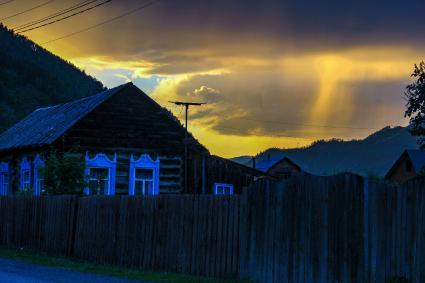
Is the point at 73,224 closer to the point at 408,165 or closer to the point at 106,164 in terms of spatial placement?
the point at 106,164

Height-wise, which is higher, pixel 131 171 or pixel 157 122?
pixel 157 122

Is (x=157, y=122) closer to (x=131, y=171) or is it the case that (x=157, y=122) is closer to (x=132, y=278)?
(x=131, y=171)

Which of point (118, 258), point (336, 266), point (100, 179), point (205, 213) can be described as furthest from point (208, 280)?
point (100, 179)

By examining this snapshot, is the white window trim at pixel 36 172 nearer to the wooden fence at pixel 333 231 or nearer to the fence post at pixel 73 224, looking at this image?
the fence post at pixel 73 224

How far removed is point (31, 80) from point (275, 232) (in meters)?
102

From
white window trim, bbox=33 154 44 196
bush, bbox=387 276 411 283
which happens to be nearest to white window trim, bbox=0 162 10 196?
white window trim, bbox=33 154 44 196

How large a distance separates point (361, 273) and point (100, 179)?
21.7 meters

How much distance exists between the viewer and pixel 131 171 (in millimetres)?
35938

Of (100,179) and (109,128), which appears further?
(109,128)

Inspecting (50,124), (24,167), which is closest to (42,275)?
(24,167)

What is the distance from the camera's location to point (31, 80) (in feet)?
368

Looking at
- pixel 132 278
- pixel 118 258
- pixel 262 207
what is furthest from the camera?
pixel 118 258

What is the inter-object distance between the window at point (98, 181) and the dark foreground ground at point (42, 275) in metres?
14.3

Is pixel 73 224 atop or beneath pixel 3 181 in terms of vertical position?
beneath
